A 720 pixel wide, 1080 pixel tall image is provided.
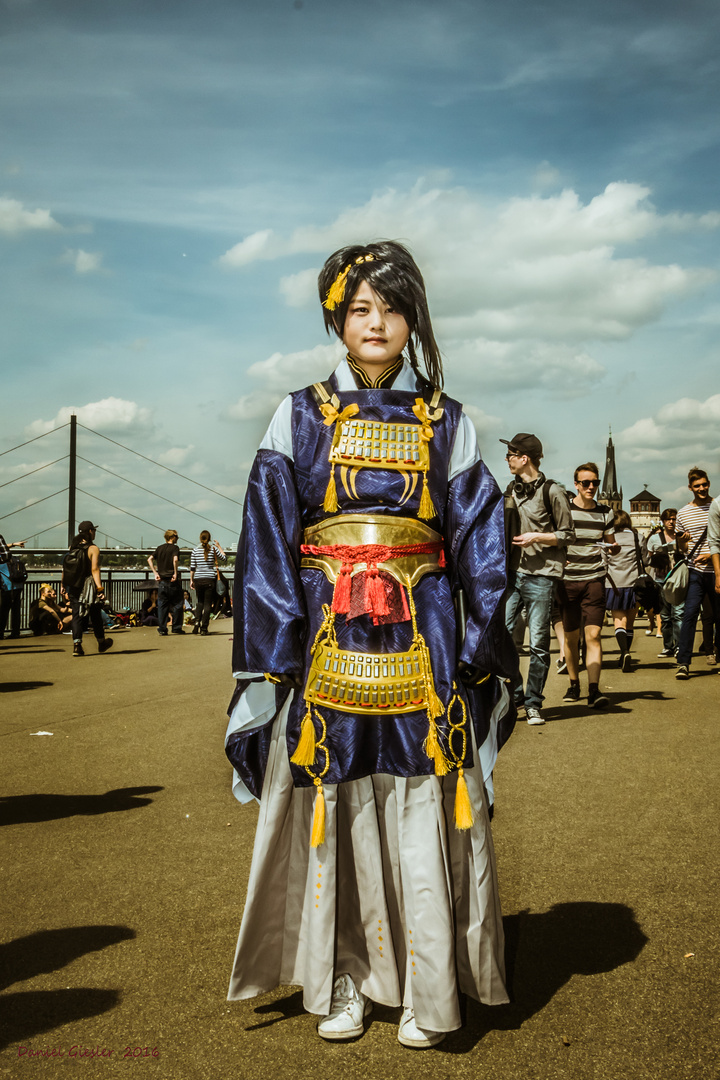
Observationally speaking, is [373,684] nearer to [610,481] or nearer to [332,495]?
[332,495]

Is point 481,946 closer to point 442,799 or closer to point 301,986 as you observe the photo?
point 442,799

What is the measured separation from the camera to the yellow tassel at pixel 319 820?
8.79ft

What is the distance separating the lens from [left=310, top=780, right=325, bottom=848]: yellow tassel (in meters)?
2.68

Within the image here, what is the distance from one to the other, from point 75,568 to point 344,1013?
10937 millimetres

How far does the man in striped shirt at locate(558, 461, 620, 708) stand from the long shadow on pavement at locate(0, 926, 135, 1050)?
5524mm

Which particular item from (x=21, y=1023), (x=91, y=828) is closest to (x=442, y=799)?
(x=21, y=1023)

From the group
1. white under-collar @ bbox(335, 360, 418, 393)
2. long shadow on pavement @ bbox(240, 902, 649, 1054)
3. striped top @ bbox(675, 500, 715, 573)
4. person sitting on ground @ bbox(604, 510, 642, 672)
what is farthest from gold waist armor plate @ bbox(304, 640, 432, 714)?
person sitting on ground @ bbox(604, 510, 642, 672)

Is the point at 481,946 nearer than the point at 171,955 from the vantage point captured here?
Yes

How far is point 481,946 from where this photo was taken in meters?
2.71

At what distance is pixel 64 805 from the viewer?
514 cm

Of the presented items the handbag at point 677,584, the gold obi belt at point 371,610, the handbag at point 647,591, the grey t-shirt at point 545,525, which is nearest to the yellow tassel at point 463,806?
the gold obi belt at point 371,610

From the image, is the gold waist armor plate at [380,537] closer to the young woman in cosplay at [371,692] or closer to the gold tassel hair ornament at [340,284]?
the young woman in cosplay at [371,692]

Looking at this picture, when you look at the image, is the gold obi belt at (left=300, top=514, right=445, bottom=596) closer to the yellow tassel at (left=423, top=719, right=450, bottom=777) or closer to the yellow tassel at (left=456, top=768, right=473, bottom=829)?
the yellow tassel at (left=423, top=719, right=450, bottom=777)

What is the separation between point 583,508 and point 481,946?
620 centimetres
